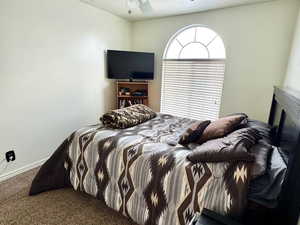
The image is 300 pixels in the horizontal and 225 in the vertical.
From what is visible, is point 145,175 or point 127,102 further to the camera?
point 127,102

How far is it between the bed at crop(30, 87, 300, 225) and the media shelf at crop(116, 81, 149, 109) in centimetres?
144

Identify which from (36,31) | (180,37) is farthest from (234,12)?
(36,31)

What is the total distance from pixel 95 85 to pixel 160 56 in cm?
138

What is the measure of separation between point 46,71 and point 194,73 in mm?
2386

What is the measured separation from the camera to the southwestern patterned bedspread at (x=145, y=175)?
1.13 m

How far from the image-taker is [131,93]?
3531mm

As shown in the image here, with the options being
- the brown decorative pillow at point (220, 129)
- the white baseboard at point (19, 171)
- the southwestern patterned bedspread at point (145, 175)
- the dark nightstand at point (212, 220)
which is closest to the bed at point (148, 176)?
the southwestern patterned bedspread at point (145, 175)

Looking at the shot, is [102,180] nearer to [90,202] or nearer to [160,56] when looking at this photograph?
[90,202]

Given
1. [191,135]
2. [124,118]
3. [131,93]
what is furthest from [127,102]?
Answer: [191,135]

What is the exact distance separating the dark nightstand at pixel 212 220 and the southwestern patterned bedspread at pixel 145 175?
0.34 feet

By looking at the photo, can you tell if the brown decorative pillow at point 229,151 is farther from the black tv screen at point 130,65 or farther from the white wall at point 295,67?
Answer: the black tv screen at point 130,65

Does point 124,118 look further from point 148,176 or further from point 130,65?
point 130,65

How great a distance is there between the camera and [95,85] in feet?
10.3

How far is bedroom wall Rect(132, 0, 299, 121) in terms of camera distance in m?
2.42
